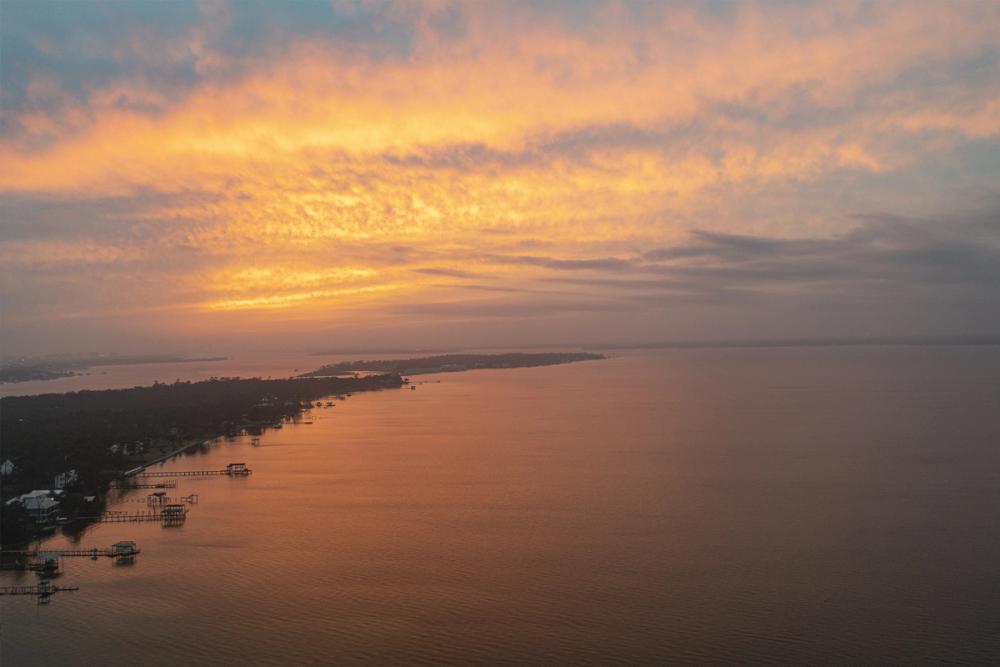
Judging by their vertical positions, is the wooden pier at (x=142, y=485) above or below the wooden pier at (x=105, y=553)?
above

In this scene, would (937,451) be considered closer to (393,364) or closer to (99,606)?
(99,606)

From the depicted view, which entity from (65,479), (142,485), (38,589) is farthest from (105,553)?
(142,485)

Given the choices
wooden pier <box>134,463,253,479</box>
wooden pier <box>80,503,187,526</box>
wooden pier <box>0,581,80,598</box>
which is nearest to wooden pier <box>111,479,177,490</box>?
wooden pier <box>134,463,253,479</box>

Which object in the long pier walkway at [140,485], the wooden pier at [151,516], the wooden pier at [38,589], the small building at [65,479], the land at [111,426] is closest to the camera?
the wooden pier at [38,589]

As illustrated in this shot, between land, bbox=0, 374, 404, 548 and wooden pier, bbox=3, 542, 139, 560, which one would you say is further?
land, bbox=0, 374, 404, 548

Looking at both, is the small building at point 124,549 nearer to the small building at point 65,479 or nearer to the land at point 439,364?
the small building at point 65,479

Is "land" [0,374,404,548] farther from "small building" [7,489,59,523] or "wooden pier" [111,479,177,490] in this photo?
"wooden pier" [111,479,177,490]

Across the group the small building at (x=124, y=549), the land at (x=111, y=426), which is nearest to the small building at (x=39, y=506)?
the land at (x=111, y=426)
